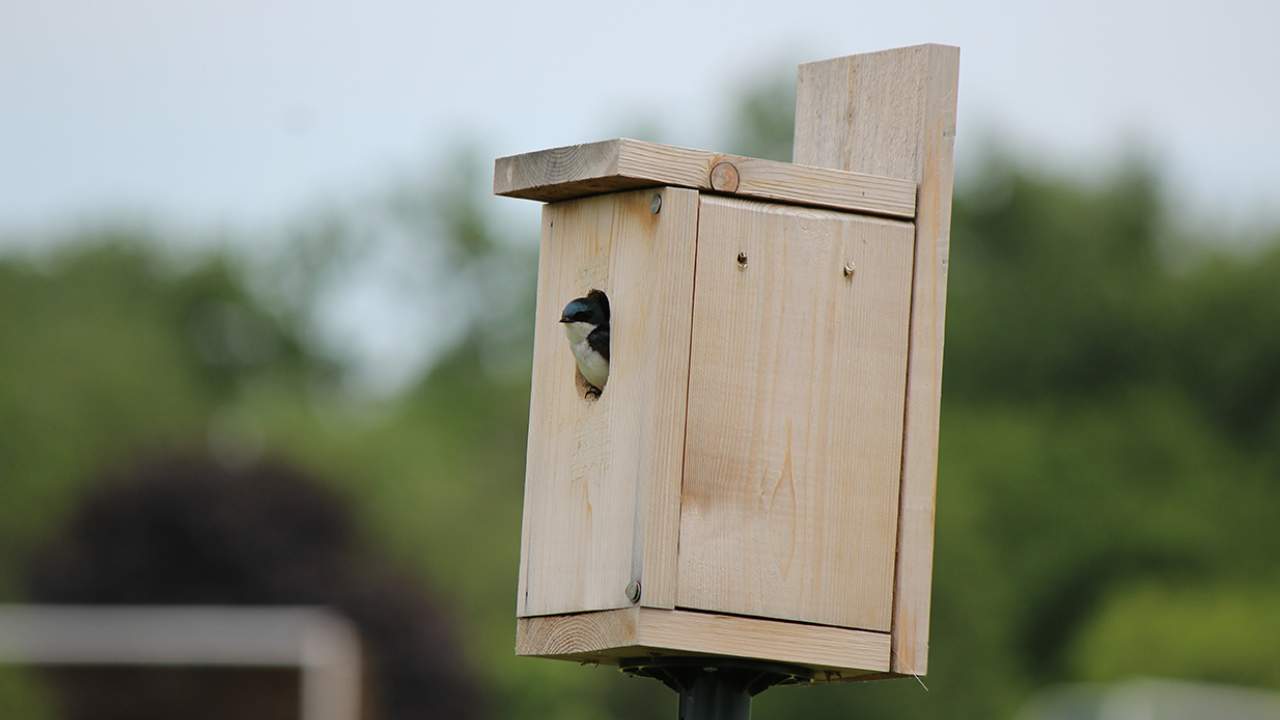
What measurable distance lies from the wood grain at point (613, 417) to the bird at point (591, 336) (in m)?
0.03

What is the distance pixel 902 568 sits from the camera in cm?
390

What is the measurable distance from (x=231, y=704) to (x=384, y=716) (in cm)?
159

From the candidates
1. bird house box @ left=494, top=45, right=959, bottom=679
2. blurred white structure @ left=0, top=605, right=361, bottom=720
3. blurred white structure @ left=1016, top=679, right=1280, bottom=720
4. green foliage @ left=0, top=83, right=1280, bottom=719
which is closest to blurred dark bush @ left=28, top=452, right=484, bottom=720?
blurred white structure @ left=0, top=605, right=361, bottom=720

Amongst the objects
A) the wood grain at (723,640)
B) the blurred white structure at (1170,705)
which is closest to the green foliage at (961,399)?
the blurred white structure at (1170,705)

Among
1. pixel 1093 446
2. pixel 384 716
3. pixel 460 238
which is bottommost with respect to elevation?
pixel 384 716

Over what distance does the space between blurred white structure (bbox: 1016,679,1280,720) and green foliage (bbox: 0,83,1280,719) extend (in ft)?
15.6

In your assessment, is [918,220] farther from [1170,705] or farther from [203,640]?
[203,640]

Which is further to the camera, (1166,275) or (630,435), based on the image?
(1166,275)

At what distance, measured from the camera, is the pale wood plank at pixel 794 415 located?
3.79 metres

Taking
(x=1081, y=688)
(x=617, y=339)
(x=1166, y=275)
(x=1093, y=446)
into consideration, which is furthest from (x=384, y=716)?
(x=617, y=339)

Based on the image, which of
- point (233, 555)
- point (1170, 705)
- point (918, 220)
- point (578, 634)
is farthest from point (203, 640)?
point (918, 220)

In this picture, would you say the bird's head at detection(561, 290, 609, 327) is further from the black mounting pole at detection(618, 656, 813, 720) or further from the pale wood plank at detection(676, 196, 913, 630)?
the black mounting pole at detection(618, 656, 813, 720)

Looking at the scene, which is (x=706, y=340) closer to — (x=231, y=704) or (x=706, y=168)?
(x=706, y=168)

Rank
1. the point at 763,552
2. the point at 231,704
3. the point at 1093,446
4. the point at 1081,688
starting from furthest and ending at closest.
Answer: the point at 1093,446 < the point at 1081,688 < the point at 231,704 < the point at 763,552
